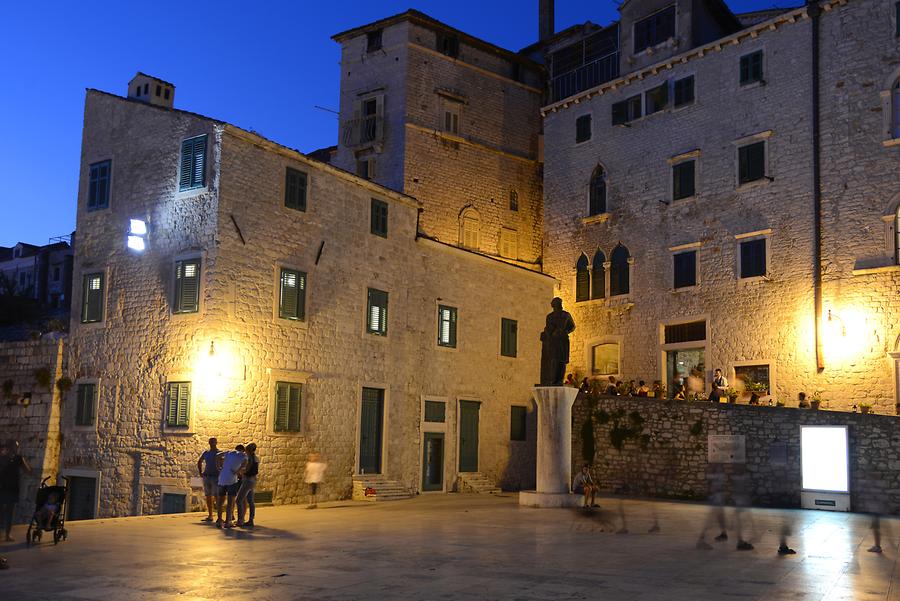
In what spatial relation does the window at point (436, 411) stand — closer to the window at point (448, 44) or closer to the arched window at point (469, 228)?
the arched window at point (469, 228)

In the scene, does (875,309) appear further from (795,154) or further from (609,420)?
(609,420)

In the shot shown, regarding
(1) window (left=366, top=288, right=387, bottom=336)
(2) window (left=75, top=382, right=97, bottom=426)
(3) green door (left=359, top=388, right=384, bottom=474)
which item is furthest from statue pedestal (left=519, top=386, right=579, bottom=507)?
(2) window (left=75, top=382, right=97, bottom=426)

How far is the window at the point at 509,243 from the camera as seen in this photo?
3784 cm

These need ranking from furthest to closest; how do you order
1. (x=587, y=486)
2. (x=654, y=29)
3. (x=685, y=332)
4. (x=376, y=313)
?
1. (x=654, y=29)
2. (x=685, y=332)
3. (x=376, y=313)
4. (x=587, y=486)

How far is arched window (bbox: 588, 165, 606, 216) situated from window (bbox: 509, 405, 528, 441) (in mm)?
8160

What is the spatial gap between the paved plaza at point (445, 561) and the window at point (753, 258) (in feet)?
36.8

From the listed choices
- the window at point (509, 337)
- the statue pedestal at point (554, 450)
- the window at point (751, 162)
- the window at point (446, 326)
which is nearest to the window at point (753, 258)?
the window at point (751, 162)

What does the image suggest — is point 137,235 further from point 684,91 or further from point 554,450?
point 684,91

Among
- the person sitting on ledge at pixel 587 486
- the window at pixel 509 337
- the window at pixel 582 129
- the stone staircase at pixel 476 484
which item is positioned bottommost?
the stone staircase at pixel 476 484

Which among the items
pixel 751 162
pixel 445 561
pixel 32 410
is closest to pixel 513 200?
pixel 751 162

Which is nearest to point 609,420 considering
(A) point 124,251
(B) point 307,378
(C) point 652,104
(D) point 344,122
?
(B) point 307,378

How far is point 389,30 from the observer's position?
36156 millimetres

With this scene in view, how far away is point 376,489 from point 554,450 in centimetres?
595

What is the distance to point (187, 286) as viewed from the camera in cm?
2206
